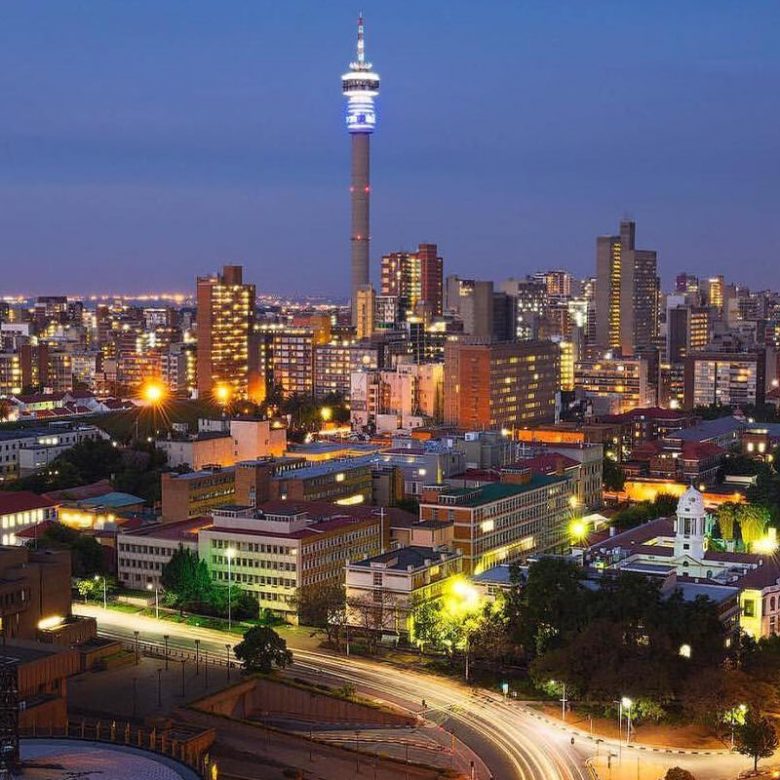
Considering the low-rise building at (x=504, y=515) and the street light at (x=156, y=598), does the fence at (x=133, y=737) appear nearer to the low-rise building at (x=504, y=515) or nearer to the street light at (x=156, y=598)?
the street light at (x=156, y=598)

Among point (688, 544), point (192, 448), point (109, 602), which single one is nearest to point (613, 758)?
point (688, 544)

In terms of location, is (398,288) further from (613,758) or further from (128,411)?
(613,758)

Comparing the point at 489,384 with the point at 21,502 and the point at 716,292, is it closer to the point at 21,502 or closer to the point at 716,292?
the point at 21,502

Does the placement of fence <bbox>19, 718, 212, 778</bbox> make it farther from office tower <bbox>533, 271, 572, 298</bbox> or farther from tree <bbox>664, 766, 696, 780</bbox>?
office tower <bbox>533, 271, 572, 298</bbox>

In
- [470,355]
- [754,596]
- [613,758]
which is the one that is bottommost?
[613,758]

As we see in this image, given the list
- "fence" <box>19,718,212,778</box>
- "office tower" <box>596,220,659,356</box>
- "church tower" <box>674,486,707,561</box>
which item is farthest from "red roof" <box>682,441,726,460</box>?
"office tower" <box>596,220,659,356</box>
